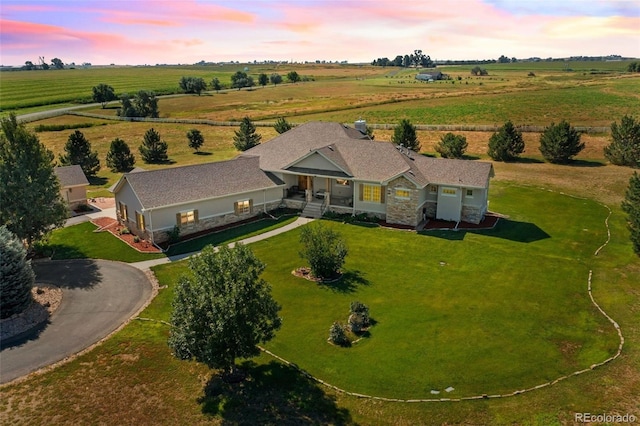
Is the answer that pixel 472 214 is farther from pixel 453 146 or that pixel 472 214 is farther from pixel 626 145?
pixel 626 145

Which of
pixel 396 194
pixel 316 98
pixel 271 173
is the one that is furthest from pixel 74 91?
pixel 396 194

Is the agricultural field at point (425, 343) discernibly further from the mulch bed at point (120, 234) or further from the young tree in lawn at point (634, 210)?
the mulch bed at point (120, 234)

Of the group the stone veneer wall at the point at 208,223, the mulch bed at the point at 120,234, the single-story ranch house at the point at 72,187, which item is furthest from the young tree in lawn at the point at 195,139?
the stone veneer wall at the point at 208,223

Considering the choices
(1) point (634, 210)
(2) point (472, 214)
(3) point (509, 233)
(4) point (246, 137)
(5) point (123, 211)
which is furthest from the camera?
(4) point (246, 137)

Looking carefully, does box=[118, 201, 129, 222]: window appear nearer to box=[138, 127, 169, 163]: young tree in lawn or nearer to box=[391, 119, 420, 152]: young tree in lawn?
box=[138, 127, 169, 163]: young tree in lawn

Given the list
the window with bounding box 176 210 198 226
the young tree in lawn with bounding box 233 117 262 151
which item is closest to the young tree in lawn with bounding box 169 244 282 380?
A: the window with bounding box 176 210 198 226

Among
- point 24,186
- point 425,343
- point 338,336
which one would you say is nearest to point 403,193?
point 425,343
